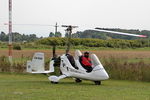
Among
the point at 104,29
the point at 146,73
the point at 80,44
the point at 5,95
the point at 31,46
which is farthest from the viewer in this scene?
the point at 31,46

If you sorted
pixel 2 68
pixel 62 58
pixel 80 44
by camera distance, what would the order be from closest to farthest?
1. pixel 62 58
2. pixel 2 68
3. pixel 80 44

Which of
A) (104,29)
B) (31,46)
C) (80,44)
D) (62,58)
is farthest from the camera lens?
(31,46)

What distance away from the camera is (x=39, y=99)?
34.1 ft

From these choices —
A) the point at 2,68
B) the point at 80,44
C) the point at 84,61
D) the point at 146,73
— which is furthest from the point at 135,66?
the point at 80,44

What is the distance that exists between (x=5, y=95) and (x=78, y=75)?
5270 mm

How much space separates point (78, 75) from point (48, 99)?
5.65m

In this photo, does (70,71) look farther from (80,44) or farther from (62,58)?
(80,44)

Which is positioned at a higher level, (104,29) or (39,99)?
(104,29)

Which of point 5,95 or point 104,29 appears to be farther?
point 104,29

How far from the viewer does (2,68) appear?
23.4m

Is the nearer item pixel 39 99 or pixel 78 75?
pixel 39 99

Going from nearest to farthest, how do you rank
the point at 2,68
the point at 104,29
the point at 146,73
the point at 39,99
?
the point at 39,99 < the point at 104,29 < the point at 146,73 < the point at 2,68

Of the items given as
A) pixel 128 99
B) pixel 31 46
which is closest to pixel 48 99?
pixel 128 99

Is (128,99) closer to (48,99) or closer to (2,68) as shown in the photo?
(48,99)
